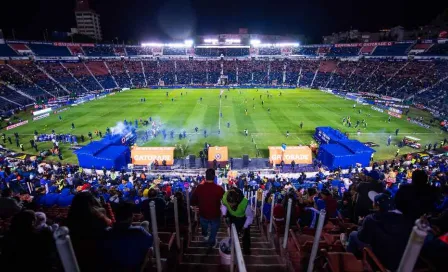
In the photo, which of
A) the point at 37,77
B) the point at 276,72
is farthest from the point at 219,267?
the point at 276,72

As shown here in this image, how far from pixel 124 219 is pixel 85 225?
0.53 metres

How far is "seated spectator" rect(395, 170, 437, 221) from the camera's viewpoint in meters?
3.57

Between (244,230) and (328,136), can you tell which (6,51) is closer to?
(328,136)

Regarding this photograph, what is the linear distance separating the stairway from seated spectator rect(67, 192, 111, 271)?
2.01 meters

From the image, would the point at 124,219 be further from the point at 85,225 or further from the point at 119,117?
the point at 119,117

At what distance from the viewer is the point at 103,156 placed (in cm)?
2233

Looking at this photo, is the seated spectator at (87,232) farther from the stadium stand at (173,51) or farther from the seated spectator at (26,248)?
the stadium stand at (173,51)

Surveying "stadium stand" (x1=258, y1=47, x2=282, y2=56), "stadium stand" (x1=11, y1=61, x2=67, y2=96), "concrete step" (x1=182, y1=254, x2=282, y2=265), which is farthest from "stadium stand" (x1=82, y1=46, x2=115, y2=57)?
"concrete step" (x1=182, y1=254, x2=282, y2=265)

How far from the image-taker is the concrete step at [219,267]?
15.9 feet

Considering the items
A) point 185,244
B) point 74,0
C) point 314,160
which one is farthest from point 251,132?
point 74,0

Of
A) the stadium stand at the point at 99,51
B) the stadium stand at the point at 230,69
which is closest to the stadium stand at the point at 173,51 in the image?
the stadium stand at the point at 230,69

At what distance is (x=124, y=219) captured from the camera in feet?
11.6

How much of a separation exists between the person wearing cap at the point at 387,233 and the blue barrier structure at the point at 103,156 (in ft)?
71.4

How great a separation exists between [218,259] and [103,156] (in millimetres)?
20084
